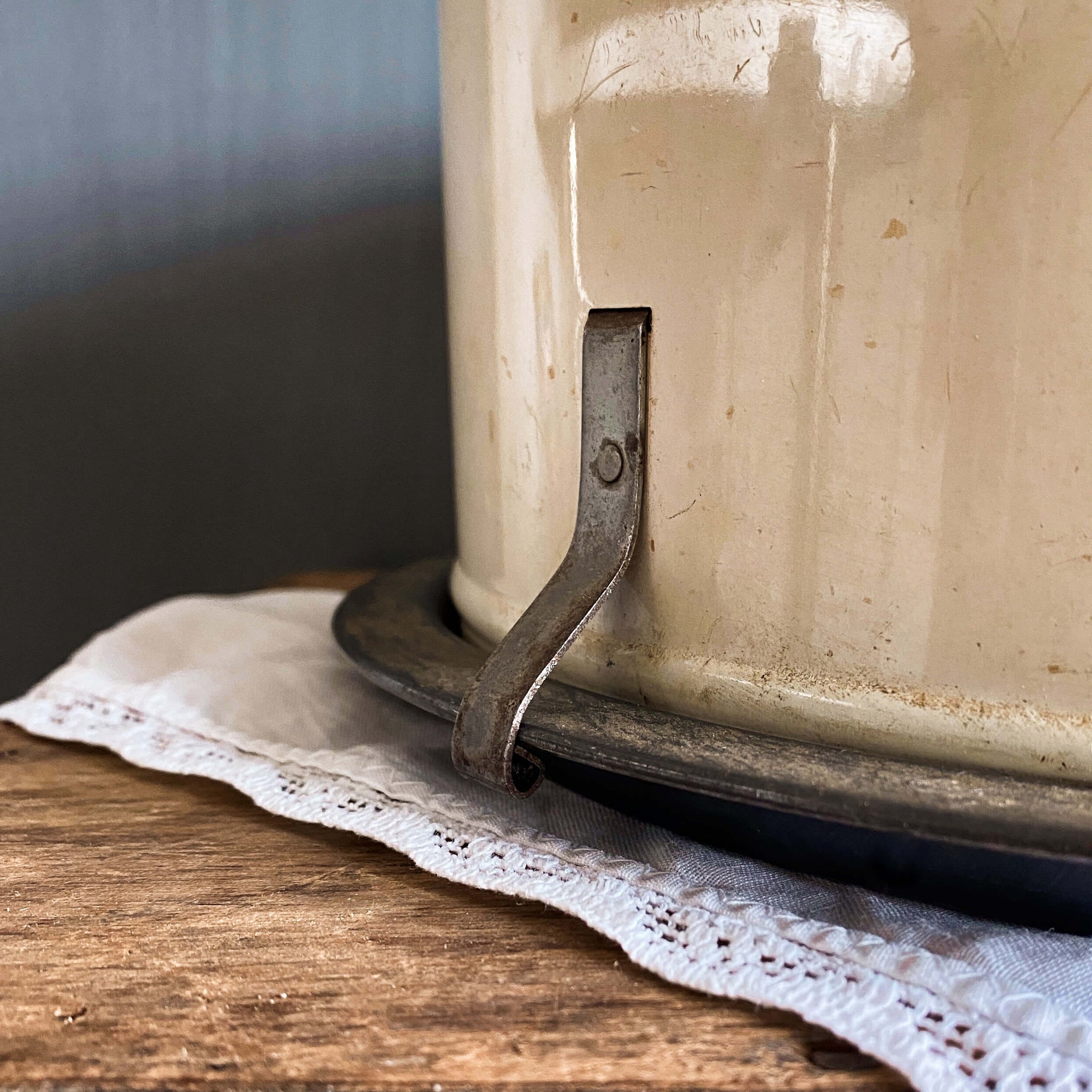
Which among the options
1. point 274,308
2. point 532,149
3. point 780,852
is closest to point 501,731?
point 780,852

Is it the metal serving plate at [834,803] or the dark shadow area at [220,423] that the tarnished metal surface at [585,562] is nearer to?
the metal serving plate at [834,803]

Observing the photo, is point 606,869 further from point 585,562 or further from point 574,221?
point 574,221

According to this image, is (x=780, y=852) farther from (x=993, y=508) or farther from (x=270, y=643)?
(x=270, y=643)

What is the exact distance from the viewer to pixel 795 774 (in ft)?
0.96

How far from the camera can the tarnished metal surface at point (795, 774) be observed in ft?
0.86

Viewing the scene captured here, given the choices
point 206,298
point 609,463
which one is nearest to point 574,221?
point 609,463

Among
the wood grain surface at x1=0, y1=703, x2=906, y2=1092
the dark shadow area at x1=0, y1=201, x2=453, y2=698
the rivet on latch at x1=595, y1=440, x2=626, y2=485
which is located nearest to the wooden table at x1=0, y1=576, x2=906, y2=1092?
the wood grain surface at x1=0, y1=703, x2=906, y2=1092

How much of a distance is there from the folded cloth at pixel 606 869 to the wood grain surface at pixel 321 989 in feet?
0.03

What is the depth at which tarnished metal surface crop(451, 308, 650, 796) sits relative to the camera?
1.09 ft

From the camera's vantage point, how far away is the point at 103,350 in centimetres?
79

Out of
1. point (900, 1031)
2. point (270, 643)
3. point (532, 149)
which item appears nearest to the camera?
point (900, 1031)

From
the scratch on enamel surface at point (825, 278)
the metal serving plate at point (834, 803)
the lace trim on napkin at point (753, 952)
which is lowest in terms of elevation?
the lace trim on napkin at point (753, 952)

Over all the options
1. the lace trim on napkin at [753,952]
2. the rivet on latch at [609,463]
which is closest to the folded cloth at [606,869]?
the lace trim on napkin at [753,952]

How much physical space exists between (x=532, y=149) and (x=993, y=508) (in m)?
0.20
